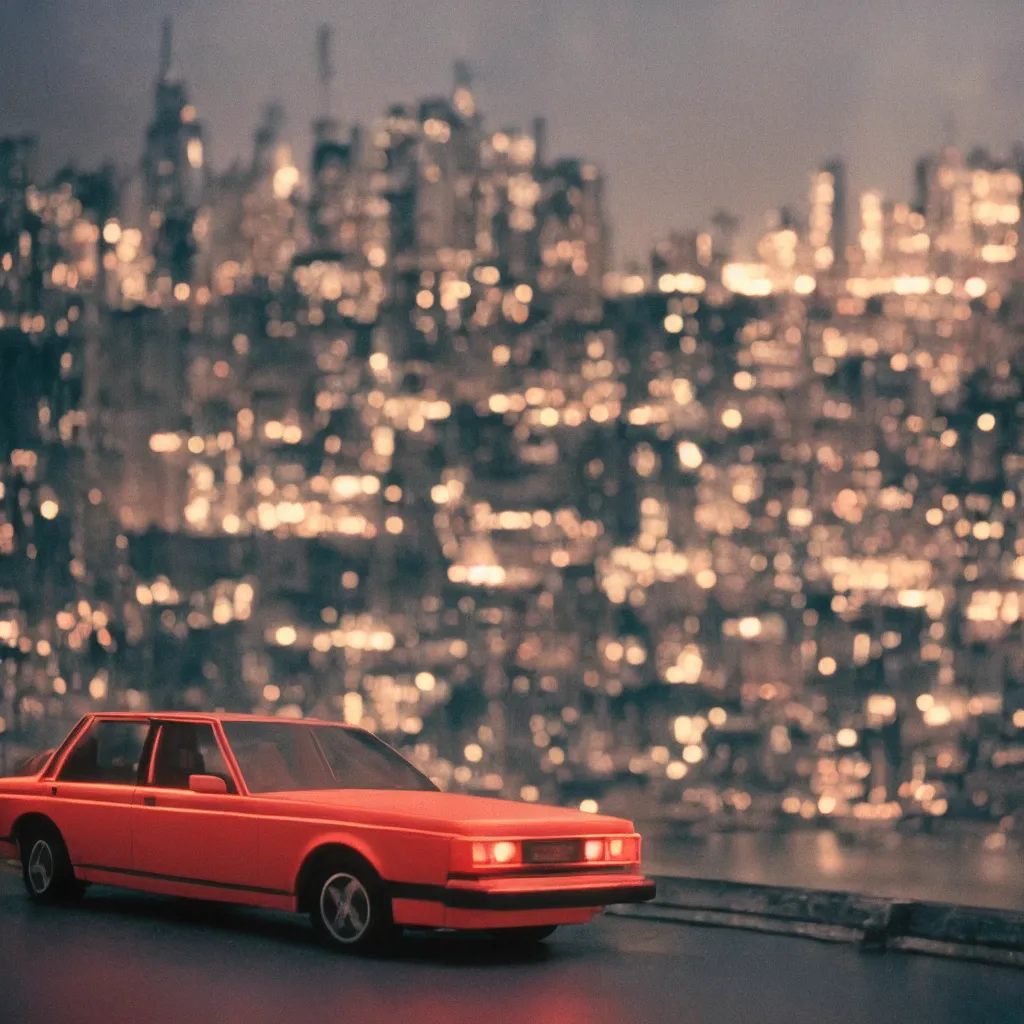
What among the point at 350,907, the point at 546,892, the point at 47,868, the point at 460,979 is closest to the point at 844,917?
the point at 546,892

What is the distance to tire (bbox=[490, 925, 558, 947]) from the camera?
1055cm

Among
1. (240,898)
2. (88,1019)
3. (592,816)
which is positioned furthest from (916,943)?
(88,1019)

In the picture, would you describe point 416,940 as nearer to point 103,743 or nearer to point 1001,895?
point 103,743

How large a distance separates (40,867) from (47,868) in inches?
3.8

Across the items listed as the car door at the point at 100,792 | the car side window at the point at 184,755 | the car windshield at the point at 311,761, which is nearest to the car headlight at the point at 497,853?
the car windshield at the point at 311,761

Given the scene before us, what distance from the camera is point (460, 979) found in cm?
922

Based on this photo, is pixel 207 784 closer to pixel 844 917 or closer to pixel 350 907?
pixel 350 907

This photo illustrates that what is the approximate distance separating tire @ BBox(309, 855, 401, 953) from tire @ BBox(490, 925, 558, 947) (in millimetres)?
962

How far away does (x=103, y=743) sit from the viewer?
1192 centimetres

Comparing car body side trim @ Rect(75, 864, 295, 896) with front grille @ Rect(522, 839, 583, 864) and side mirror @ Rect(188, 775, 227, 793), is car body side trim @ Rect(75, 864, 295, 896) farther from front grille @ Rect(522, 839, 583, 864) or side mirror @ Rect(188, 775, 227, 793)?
front grille @ Rect(522, 839, 583, 864)

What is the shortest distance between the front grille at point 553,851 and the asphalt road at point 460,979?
1.59 ft

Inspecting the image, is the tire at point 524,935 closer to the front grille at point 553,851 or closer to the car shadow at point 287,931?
the car shadow at point 287,931

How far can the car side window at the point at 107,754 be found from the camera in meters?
11.6

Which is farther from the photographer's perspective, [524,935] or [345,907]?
[524,935]
